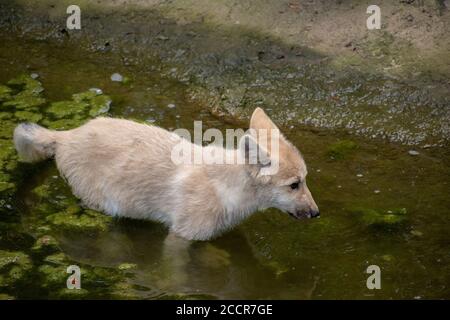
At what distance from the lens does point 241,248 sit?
6.13 meters

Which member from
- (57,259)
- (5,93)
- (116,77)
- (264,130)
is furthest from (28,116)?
(264,130)

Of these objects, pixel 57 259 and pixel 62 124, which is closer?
pixel 57 259

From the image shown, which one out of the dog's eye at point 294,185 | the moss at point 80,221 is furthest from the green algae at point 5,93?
the dog's eye at point 294,185

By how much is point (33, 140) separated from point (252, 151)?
1.94m

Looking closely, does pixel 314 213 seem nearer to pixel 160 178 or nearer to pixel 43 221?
pixel 160 178

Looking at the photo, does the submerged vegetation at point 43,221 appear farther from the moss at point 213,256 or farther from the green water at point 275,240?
the moss at point 213,256

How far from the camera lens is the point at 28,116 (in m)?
7.62

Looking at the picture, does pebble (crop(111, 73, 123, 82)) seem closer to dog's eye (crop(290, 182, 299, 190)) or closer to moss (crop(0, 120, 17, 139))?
moss (crop(0, 120, 17, 139))

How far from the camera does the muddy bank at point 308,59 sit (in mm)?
7664

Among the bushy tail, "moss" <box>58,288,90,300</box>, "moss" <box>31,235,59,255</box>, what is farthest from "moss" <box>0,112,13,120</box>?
"moss" <box>58,288,90,300</box>

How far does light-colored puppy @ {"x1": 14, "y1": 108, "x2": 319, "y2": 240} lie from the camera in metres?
6.01

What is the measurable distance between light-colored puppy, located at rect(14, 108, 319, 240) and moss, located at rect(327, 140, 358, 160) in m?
1.06

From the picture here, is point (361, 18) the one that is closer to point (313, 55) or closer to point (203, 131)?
point (313, 55)

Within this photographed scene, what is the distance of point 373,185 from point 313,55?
74.0 inches
